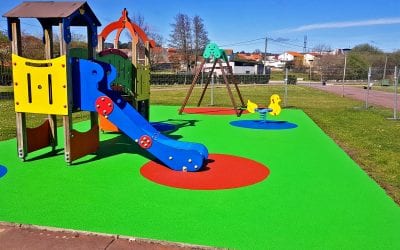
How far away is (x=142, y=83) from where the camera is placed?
8.89m

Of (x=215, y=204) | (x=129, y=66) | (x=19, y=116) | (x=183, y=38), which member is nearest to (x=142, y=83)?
(x=129, y=66)

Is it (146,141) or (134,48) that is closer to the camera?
(146,141)

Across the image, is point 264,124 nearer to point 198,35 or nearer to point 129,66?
point 129,66

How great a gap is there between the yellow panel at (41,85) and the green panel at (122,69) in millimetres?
2297

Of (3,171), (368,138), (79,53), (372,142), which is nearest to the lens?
(3,171)

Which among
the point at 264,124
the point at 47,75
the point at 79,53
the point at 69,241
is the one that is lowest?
the point at 69,241

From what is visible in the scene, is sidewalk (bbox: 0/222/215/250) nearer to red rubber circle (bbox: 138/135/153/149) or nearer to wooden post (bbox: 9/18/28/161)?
red rubber circle (bbox: 138/135/153/149)

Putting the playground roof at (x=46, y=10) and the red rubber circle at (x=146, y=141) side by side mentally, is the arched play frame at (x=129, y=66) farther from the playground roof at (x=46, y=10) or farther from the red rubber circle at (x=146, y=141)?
the red rubber circle at (x=146, y=141)

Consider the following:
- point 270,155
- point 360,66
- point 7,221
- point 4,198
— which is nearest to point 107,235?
point 7,221

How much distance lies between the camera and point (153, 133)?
5883 mm

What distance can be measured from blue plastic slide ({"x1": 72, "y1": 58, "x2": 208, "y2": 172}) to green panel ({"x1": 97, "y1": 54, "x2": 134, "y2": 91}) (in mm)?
2156

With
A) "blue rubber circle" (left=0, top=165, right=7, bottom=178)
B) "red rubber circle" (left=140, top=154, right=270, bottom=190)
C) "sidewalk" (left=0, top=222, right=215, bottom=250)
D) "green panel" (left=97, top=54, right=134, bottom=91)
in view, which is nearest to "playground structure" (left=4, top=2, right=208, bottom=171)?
"red rubber circle" (left=140, top=154, right=270, bottom=190)

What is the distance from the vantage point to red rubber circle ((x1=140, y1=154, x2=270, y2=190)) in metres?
4.95

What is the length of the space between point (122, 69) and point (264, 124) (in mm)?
4595
